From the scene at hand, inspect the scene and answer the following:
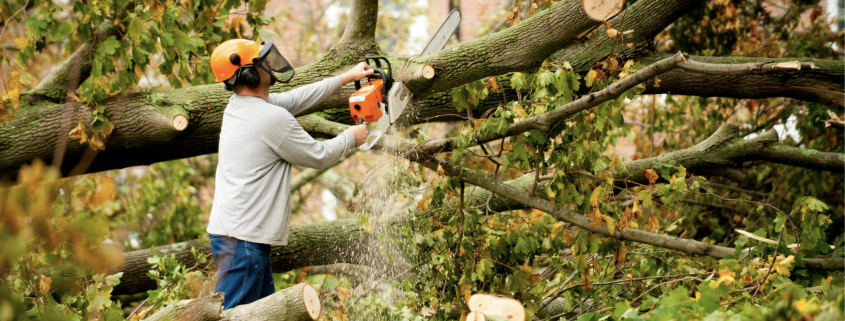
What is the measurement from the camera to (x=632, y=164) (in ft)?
14.5

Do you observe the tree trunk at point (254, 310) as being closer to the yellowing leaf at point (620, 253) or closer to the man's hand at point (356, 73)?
the man's hand at point (356, 73)

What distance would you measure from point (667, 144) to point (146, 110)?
169 inches

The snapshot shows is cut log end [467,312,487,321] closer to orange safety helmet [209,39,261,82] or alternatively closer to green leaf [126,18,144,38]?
orange safety helmet [209,39,261,82]

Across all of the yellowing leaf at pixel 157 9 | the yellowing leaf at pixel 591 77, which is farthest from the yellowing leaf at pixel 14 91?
the yellowing leaf at pixel 591 77

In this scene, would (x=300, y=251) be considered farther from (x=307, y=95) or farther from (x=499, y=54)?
(x=499, y=54)

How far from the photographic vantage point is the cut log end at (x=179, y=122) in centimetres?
384

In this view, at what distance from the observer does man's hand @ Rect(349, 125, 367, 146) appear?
302 cm

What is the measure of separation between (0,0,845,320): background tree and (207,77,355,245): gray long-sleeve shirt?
597mm

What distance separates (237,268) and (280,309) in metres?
0.64

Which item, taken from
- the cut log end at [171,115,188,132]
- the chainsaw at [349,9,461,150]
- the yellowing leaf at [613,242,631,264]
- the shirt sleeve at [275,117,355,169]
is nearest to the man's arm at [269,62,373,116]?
the chainsaw at [349,9,461,150]

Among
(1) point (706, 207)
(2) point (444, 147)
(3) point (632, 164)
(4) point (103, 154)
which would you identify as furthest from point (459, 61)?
(1) point (706, 207)

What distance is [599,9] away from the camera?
3148 mm

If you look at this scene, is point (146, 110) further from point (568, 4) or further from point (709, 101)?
point (709, 101)

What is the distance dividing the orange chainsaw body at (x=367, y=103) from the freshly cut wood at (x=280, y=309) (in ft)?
3.25
